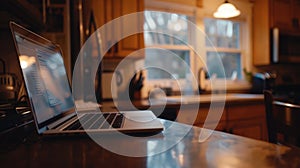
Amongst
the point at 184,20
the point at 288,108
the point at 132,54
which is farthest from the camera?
the point at 184,20

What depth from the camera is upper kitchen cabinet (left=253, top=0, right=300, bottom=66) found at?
9.52ft

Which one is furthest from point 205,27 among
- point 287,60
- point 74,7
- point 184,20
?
point 74,7

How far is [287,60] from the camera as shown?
2.95 metres

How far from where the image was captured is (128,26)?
2102mm

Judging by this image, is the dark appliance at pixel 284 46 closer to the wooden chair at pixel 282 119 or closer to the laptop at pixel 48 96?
the wooden chair at pixel 282 119

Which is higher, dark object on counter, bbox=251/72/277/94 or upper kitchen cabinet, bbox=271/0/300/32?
upper kitchen cabinet, bbox=271/0/300/32

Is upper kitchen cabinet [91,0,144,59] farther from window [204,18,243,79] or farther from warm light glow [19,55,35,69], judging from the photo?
warm light glow [19,55,35,69]

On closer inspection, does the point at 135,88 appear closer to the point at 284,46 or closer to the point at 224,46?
the point at 224,46

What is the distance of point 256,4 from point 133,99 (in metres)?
2.11

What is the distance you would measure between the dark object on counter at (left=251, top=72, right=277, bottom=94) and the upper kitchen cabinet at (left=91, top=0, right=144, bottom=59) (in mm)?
1502

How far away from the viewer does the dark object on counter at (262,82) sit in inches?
105

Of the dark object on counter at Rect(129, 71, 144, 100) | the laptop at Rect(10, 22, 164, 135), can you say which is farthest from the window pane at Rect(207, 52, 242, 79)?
the laptop at Rect(10, 22, 164, 135)

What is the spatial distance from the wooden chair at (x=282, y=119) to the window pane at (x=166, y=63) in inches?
68.0

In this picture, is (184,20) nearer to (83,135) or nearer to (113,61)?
(113,61)
